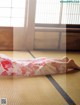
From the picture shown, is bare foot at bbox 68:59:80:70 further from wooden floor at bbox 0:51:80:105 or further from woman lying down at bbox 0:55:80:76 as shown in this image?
wooden floor at bbox 0:51:80:105

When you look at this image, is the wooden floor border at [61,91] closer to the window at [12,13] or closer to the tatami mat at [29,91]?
the tatami mat at [29,91]

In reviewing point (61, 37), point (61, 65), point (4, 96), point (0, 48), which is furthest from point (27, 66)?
point (61, 37)

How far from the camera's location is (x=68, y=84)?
2836 mm

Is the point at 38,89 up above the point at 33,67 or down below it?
below

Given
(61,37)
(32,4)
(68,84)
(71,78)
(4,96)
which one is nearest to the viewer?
(4,96)

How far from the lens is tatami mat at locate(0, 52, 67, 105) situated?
7.59ft

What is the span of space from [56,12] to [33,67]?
1.77 metres

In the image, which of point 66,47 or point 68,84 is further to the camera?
point 66,47

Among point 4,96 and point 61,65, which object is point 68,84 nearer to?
point 61,65

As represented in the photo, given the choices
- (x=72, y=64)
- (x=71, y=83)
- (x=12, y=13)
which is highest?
(x=12, y=13)

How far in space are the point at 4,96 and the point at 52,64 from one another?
0.96 metres

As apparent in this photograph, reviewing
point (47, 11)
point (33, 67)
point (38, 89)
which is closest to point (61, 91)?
point (38, 89)

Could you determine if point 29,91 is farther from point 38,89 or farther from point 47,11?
Result: point 47,11

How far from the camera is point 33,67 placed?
3070 mm
